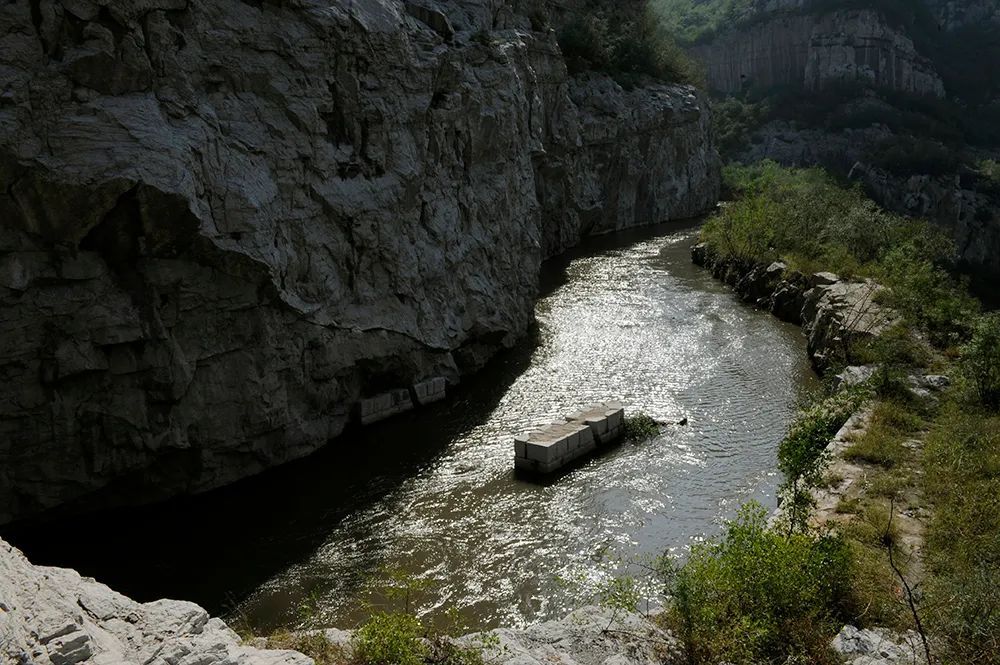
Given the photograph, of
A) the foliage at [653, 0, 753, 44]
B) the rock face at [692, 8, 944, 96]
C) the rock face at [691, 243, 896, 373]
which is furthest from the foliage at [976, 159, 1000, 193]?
the foliage at [653, 0, 753, 44]

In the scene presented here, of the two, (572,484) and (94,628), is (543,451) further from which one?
(94,628)

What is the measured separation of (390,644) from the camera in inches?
392

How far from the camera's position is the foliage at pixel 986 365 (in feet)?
62.6

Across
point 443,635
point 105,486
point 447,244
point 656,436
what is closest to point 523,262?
point 447,244

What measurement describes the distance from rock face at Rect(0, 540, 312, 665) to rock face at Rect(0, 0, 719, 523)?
9.18 metres

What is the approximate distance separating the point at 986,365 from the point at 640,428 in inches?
366

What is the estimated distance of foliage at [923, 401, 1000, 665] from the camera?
941cm

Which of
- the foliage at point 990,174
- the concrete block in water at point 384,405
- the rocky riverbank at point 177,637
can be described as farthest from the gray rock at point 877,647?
the foliage at point 990,174

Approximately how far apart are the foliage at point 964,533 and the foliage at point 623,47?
165ft

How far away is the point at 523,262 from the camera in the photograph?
3394 centimetres

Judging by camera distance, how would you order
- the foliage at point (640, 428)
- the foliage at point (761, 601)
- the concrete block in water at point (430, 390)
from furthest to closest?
the concrete block in water at point (430, 390)
the foliage at point (640, 428)
the foliage at point (761, 601)

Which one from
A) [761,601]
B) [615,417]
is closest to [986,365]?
[615,417]

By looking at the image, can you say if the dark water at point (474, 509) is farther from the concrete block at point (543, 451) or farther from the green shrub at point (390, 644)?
the green shrub at point (390, 644)

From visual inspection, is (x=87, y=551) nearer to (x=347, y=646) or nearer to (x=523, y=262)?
(x=347, y=646)
